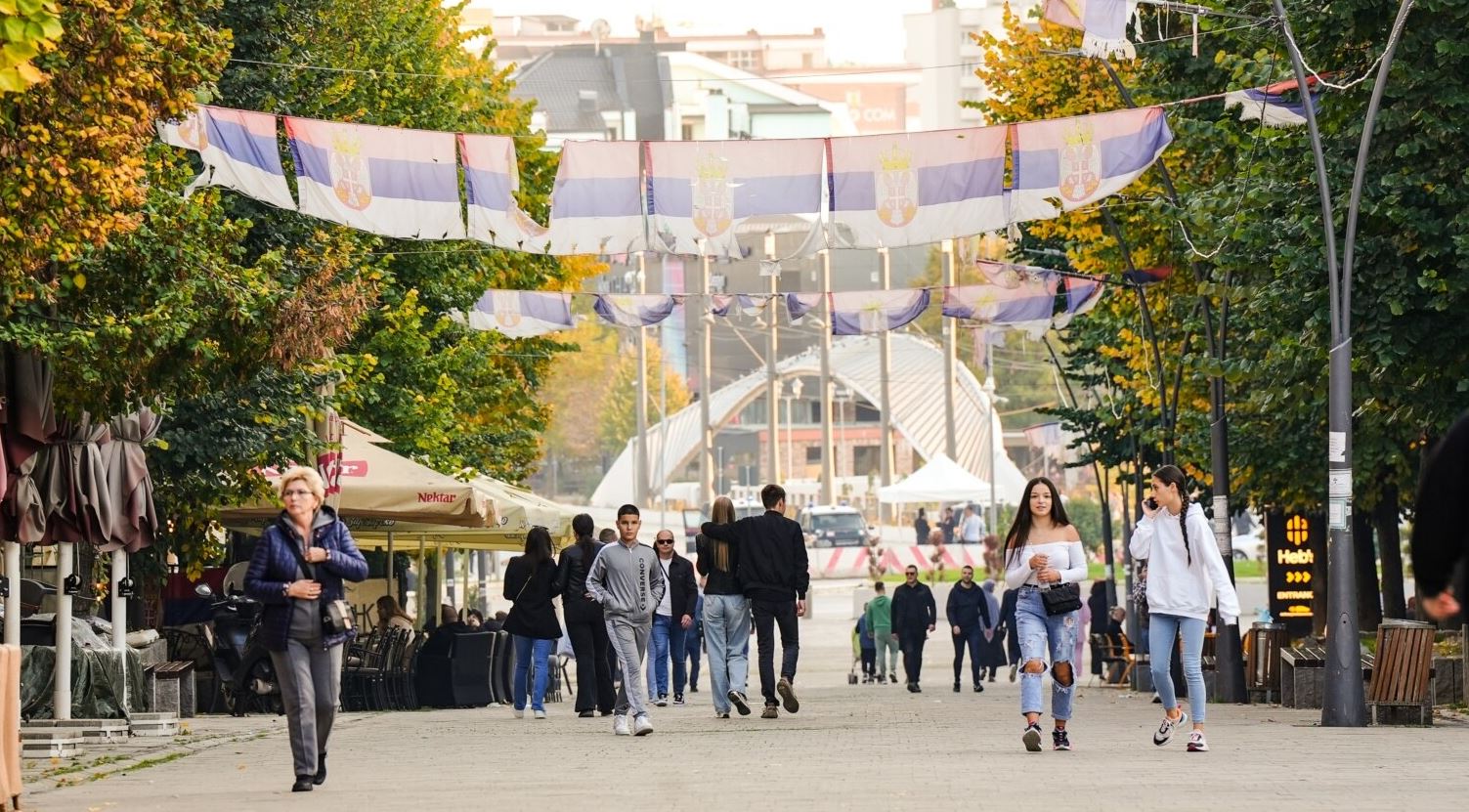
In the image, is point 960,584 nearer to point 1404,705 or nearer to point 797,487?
point 1404,705

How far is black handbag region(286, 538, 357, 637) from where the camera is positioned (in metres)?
12.4

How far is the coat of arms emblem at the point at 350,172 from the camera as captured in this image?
21016 millimetres

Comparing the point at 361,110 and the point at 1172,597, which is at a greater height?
the point at 361,110

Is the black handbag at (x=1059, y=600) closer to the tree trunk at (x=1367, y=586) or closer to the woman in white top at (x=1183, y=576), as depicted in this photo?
the woman in white top at (x=1183, y=576)

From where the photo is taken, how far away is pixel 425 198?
21.6 m

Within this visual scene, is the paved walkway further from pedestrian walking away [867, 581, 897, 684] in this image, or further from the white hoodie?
pedestrian walking away [867, 581, 897, 684]

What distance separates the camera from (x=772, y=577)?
1950cm

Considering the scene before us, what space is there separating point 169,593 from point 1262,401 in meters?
14.7

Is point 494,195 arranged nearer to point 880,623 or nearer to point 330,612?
point 330,612

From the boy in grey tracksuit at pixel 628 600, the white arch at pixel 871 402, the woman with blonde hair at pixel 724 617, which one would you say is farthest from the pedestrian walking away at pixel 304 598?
the white arch at pixel 871 402

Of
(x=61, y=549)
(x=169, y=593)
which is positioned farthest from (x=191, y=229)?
(x=169, y=593)

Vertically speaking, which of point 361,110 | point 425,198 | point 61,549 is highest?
point 361,110

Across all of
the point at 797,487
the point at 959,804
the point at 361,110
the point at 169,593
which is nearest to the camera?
the point at 959,804

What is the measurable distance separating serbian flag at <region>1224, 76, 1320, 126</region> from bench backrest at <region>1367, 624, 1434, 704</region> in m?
4.75
